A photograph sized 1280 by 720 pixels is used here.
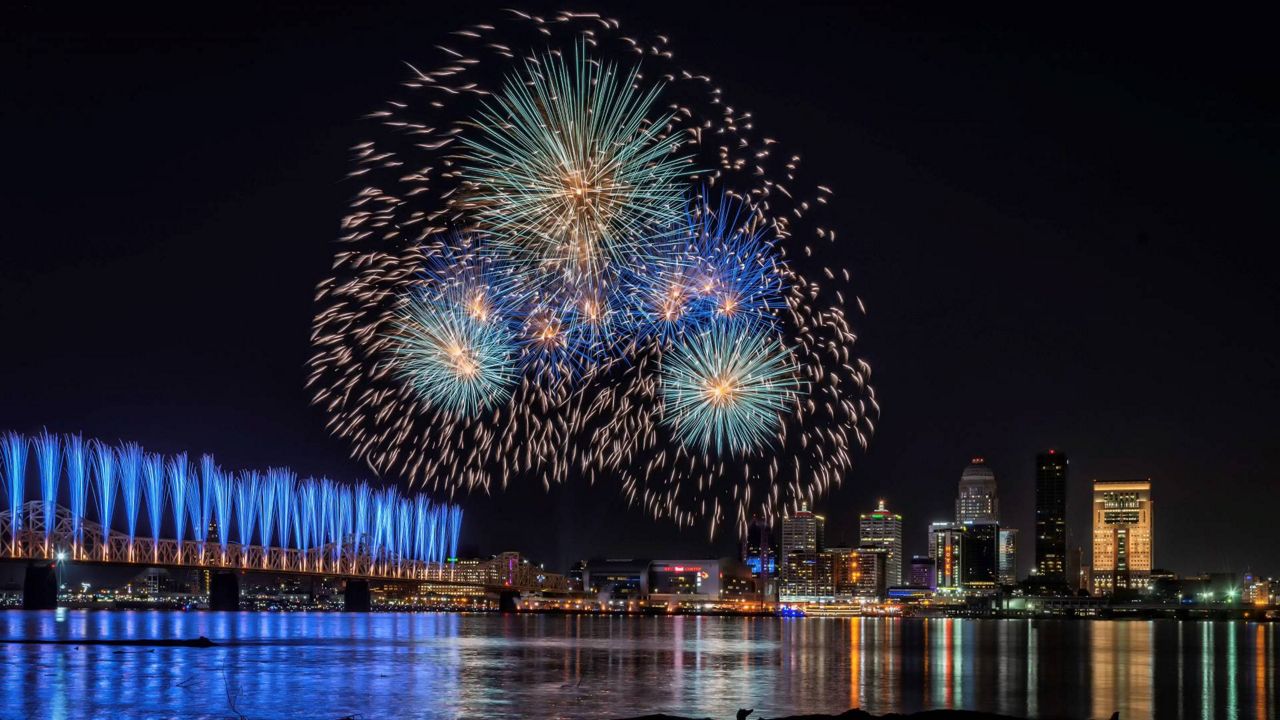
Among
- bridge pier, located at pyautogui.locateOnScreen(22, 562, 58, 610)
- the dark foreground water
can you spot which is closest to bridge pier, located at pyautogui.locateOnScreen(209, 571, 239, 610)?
bridge pier, located at pyautogui.locateOnScreen(22, 562, 58, 610)

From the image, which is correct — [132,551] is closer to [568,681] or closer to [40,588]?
[40,588]

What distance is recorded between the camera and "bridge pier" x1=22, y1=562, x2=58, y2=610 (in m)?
151

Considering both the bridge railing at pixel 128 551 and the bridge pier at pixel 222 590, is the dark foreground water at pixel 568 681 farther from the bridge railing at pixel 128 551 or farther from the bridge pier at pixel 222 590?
the bridge pier at pixel 222 590

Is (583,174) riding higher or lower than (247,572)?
higher

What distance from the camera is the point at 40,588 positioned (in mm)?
153875

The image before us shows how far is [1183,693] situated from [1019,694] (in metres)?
7.66

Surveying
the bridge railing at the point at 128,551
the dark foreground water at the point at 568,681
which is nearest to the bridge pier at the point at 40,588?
the bridge railing at the point at 128,551

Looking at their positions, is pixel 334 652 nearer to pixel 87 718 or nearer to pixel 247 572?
pixel 87 718

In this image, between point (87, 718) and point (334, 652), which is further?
point (334, 652)

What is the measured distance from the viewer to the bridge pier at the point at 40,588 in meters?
151

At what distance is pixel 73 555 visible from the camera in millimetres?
145625

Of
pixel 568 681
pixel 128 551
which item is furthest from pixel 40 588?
pixel 568 681

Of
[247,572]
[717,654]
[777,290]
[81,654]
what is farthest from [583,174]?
[247,572]

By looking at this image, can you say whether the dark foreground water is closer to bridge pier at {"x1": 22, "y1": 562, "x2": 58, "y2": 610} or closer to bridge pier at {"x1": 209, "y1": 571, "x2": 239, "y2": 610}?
bridge pier at {"x1": 22, "y1": 562, "x2": 58, "y2": 610}
